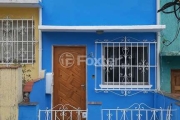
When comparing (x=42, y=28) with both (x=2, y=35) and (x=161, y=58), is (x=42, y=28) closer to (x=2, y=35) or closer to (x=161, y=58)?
(x=2, y=35)

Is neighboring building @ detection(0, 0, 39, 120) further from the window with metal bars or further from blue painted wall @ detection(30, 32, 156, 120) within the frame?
the window with metal bars

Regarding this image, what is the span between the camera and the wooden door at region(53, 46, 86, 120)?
30.6ft

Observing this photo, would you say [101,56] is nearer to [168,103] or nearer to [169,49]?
[169,49]

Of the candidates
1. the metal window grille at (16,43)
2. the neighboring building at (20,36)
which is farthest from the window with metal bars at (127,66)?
the metal window grille at (16,43)

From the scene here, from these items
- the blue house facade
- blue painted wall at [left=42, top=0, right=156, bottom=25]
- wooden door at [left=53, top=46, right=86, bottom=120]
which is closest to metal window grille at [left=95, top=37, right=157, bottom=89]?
the blue house facade

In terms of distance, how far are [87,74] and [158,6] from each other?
9.64 ft

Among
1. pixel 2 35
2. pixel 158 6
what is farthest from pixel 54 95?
pixel 158 6

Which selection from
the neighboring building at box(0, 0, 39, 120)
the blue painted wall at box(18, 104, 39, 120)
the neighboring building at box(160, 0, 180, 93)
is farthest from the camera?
the neighboring building at box(0, 0, 39, 120)

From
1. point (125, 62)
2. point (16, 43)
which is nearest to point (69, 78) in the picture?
point (125, 62)

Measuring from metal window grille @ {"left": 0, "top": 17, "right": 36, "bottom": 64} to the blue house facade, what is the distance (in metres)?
0.47

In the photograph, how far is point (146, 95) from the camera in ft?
30.0

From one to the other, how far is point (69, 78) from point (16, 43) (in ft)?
6.36

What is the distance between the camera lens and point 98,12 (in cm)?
923

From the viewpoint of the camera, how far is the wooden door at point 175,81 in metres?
9.20
